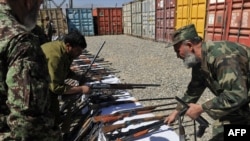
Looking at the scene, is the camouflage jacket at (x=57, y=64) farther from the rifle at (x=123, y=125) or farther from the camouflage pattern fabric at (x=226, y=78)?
the camouflage pattern fabric at (x=226, y=78)

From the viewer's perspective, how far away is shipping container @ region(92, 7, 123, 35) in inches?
899

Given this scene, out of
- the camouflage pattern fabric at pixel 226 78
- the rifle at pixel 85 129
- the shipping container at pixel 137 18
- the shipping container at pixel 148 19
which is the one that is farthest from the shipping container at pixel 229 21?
the shipping container at pixel 137 18

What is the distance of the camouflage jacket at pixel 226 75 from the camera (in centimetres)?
Answer: 203

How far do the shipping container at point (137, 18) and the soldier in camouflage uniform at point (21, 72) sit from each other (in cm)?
1657

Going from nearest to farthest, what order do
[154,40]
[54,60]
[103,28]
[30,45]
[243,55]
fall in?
[30,45] → [243,55] → [54,60] → [154,40] → [103,28]

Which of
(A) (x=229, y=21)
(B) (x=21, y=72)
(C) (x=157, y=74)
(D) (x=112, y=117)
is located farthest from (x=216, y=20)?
(B) (x=21, y=72)

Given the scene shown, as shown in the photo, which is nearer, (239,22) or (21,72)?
(21,72)

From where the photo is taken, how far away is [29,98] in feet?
4.47

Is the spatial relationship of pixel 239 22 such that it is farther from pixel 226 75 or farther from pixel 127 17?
pixel 127 17

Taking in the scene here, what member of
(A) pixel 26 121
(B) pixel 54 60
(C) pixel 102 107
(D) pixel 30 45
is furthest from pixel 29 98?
(C) pixel 102 107

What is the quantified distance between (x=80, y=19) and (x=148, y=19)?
799 cm

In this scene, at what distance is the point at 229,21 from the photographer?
8.05m

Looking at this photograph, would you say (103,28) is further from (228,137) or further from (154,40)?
(228,137)

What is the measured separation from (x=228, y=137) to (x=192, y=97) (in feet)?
2.00
